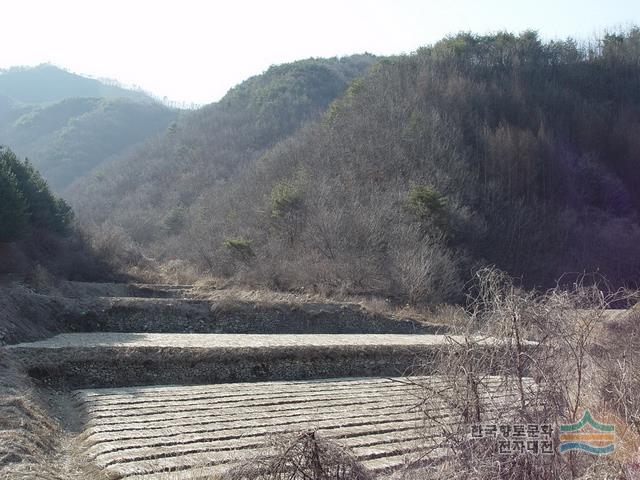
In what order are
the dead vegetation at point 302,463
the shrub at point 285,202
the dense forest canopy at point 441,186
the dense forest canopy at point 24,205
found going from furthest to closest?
the shrub at point 285,202
the dense forest canopy at point 441,186
the dense forest canopy at point 24,205
the dead vegetation at point 302,463

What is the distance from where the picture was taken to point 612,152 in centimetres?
4634

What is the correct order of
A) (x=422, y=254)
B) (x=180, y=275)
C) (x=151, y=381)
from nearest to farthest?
(x=151, y=381) → (x=422, y=254) → (x=180, y=275)

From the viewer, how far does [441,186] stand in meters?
35.6

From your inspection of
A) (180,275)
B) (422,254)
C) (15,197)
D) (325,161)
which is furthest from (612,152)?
(15,197)

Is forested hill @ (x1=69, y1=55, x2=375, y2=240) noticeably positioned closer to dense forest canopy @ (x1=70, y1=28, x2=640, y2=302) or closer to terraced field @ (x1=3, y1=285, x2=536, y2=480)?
dense forest canopy @ (x1=70, y1=28, x2=640, y2=302)

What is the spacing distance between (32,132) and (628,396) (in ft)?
313

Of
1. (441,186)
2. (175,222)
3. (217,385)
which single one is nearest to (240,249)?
(441,186)

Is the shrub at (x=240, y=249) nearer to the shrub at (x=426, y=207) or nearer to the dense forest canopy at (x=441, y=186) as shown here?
the dense forest canopy at (x=441, y=186)

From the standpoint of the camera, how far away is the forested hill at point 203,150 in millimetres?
59344

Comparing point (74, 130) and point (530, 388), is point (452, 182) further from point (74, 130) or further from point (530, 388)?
point (74, 130)

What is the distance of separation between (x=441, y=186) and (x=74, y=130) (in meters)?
66.4

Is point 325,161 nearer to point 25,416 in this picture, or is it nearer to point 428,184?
point 428,184

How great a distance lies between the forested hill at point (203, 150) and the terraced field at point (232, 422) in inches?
1610

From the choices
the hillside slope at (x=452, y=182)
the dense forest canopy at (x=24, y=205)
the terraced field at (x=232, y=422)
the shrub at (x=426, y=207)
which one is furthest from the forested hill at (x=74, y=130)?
the terraced field at (x=232, y=422)
